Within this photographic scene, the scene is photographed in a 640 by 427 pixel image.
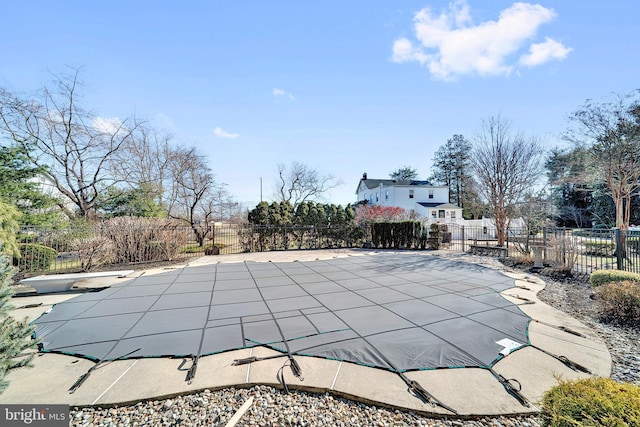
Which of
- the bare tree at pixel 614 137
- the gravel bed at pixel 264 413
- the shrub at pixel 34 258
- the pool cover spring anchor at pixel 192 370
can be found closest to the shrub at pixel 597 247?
the bare tree at pixel 614 137

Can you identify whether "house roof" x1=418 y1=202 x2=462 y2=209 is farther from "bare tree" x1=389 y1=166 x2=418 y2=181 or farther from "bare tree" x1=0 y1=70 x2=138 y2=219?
"bare tree" x1=0 y1=70 x2=138 y2=219

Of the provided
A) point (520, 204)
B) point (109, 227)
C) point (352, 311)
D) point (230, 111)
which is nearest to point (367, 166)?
point (520, 204)

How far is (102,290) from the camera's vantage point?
5348mm

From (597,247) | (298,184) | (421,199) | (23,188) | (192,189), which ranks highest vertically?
(298,184)

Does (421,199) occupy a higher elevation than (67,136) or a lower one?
lower

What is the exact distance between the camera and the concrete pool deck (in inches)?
80.0

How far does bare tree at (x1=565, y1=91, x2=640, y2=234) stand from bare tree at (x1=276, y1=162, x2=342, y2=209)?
703 inches

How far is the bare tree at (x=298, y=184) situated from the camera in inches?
955

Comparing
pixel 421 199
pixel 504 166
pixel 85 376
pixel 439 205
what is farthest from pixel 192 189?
pixel 439 205

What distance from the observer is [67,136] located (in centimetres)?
1221

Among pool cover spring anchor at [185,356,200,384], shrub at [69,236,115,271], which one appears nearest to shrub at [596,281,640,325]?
pool cover spring anchor at [185,356,200,384]

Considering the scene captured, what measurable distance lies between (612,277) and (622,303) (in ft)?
4.70

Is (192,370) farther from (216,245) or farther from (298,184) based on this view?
(298,184)

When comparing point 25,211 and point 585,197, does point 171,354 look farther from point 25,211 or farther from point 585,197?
point 585,197
